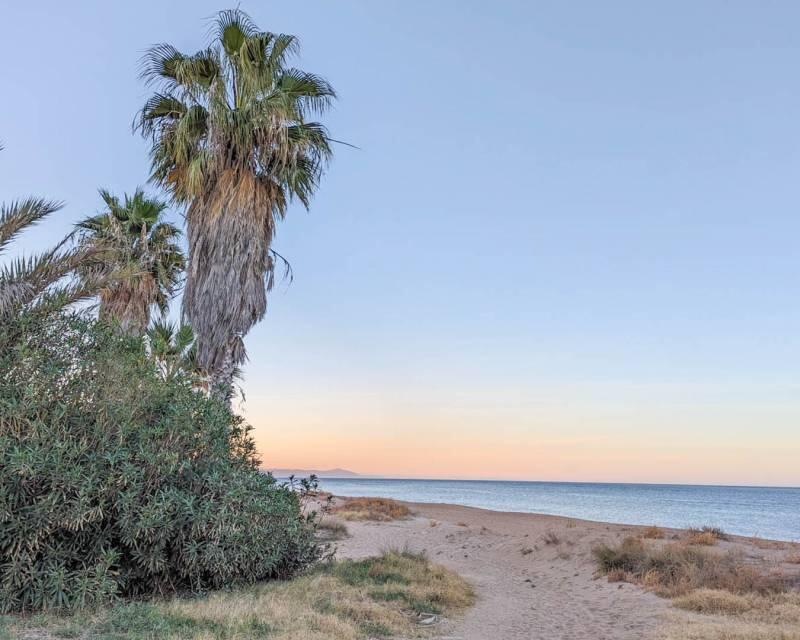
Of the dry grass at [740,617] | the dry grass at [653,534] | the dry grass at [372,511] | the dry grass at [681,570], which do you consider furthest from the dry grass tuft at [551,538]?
the dry grass at [372,511]

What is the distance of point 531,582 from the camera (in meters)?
15.7

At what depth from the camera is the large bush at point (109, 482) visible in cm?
817

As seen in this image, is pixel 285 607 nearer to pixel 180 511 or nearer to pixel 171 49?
pixel 180 511

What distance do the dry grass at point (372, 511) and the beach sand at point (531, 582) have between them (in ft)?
6.42

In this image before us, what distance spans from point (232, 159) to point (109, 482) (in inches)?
391

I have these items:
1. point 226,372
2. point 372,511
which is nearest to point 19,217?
point 226,372

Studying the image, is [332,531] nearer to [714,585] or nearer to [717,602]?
[714,585]

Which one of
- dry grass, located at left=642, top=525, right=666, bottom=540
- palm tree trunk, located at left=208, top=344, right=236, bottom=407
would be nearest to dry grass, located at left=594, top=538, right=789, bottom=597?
dry grass, located at left=642, top=525, right=666, bottom=540

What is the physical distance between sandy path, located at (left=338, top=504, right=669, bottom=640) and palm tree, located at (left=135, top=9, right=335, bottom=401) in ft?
26.6

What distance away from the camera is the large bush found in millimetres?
8172

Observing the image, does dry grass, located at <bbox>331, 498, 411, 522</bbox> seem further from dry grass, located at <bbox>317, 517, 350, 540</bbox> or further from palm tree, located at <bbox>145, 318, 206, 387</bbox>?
palm tree, located at <bbox>145, 318, 206, 387</bbox>

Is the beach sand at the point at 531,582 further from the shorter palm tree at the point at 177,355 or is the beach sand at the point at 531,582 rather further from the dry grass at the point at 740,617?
the shorter palm tree at the point at 177,355

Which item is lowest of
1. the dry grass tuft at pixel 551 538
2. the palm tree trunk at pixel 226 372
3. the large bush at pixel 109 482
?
the dry grass tuft at pixel 551 538

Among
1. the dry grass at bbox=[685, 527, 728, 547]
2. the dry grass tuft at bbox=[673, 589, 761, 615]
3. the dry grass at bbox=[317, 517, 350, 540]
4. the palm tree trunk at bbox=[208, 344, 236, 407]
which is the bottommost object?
the dry grass at bbox=[317, 517, 350, 540]
